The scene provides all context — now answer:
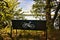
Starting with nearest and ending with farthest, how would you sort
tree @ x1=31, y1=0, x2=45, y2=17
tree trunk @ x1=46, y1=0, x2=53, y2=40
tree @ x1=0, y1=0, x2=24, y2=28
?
tree @ x1=0, y1=0, x2=24, y2=28 → tree trunk @ x1=46, y1=0, x2=53, y2=40 → tree @ x1=31, y1=0, x2=45, y2=17

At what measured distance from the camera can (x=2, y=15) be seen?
46.3ft

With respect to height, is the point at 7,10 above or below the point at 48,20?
above

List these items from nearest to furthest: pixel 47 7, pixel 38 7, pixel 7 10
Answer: pixel 7 10 < pixel 47 7 < pixel 38 7

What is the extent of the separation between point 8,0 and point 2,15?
114cm

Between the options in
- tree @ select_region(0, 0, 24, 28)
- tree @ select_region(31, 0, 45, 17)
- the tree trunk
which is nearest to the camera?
tree @ select_region(0, 0, 24, 28)

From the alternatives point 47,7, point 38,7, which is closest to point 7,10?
point 38,7

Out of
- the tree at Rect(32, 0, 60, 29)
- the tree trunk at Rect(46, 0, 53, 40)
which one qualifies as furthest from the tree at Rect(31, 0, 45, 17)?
the tree trunk at Rect(46, 0, 53, 40)

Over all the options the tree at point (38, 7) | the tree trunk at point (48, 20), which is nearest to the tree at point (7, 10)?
the tree at point (38, 7)

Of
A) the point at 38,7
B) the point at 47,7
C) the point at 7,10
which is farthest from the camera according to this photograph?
the point at 38,7

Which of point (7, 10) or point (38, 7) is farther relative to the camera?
point (38, 7)

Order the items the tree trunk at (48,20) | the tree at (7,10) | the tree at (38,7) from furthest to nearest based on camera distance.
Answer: the tree at (38,7), the tree trunk at (48,20), the tree at (7,10)

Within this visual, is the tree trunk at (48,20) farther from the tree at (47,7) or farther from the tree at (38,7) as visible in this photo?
the tree at (38,7)

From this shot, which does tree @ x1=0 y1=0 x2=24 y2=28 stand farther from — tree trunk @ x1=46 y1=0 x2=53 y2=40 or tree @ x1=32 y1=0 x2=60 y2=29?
tree trunk @ x1=46 y1=0 x2=53 y2=40

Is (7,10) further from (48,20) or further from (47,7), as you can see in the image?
(48,20)
